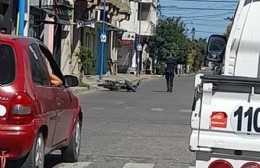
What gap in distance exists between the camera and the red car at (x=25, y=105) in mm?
7910

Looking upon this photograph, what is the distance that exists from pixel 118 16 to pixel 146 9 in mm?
22490

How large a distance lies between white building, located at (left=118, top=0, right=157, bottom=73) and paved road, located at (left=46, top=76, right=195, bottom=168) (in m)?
48.5

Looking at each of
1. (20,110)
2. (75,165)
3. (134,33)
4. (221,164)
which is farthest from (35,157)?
(134,33)

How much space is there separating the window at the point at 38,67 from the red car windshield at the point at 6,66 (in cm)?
37

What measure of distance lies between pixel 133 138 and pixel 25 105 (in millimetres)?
6545

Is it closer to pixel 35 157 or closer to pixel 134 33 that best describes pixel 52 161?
pixel 35 157

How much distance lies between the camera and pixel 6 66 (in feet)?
26.6

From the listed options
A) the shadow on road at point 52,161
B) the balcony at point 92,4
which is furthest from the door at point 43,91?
the balcony at point 92,4

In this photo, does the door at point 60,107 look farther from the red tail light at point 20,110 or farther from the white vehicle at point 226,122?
the white vehicle at point 226,122

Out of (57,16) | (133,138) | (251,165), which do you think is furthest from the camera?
(57,16)

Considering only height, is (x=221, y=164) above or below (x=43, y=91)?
below

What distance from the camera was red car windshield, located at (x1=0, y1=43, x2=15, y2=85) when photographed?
8.06 m

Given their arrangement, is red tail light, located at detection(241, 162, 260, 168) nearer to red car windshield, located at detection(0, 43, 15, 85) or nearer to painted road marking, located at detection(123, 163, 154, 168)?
red car windshield, located at detection(0, 43, 15, 85)

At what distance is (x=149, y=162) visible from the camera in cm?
1117
